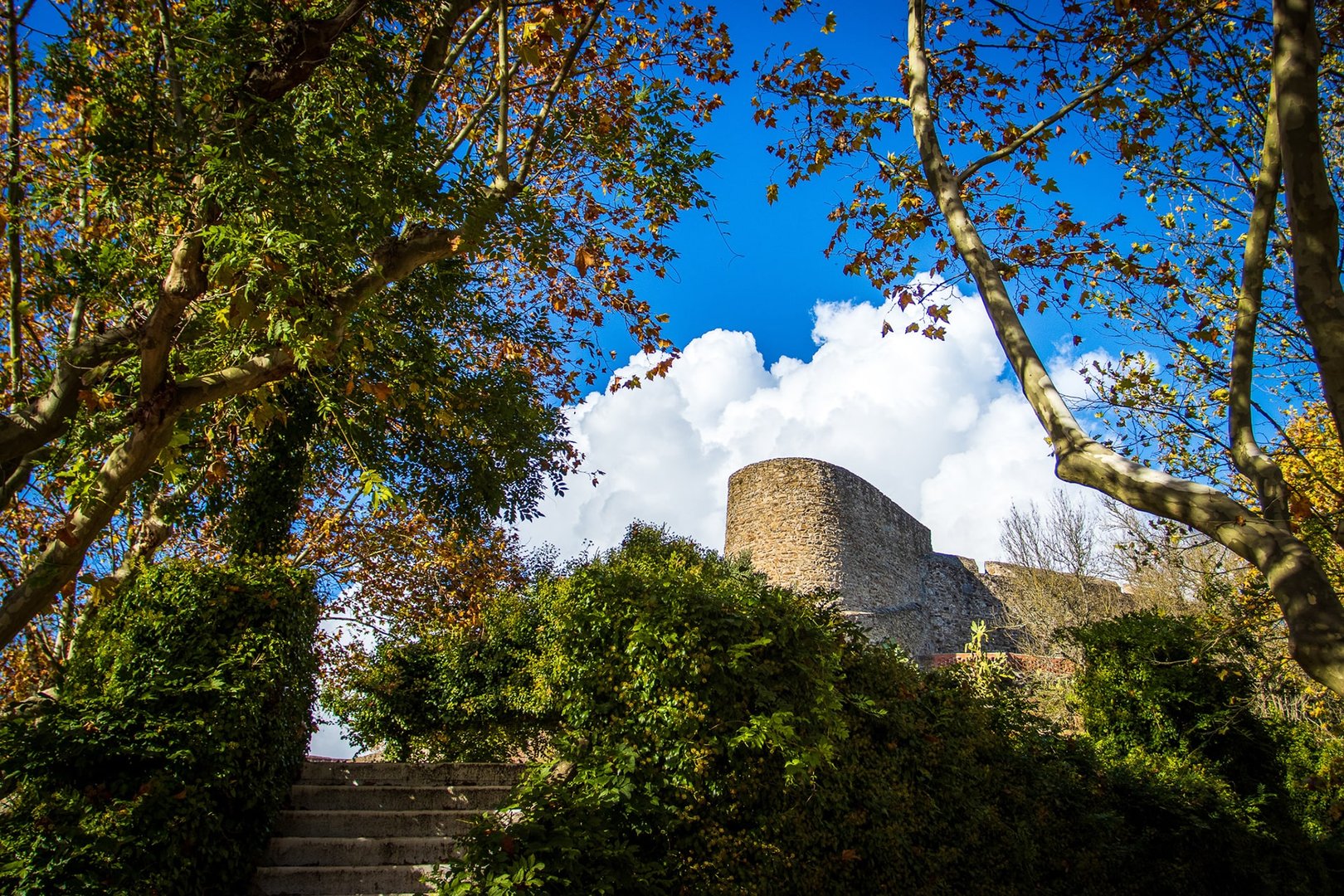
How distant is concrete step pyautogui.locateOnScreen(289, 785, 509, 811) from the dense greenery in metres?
1.24

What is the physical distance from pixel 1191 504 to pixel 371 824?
576cm

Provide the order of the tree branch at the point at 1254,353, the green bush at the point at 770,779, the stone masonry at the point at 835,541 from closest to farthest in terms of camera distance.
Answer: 1. the tree branch at the point at 1254,353
2. the green bush at the point at 770,779
3. the stone masonry at the point at 835,541

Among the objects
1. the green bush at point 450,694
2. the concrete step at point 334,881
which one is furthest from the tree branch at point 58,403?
the green bush at point 450,694

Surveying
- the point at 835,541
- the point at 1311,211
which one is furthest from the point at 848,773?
the point at 835,541

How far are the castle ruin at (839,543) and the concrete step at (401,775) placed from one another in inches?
488

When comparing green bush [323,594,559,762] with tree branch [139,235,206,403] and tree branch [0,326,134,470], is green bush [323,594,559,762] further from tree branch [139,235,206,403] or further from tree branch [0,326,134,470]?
tree branch [139,235,206,403]

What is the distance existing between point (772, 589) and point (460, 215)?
126 inches

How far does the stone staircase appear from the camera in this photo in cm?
489

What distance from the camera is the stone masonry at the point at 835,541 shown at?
19.3 metres

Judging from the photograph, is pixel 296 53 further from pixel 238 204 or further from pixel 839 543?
pixel 839 543

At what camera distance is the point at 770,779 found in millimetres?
4648

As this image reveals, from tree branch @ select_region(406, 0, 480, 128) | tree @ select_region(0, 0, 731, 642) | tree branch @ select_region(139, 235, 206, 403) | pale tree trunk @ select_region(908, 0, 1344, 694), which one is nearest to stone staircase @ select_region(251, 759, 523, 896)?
tree @ select_region(0, 0, 731, 642)

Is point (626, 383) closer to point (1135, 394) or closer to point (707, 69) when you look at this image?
point (707, 69)

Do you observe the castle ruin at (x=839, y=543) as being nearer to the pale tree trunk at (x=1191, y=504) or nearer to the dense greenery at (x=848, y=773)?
the dense greenery at (x=848, y=773)
